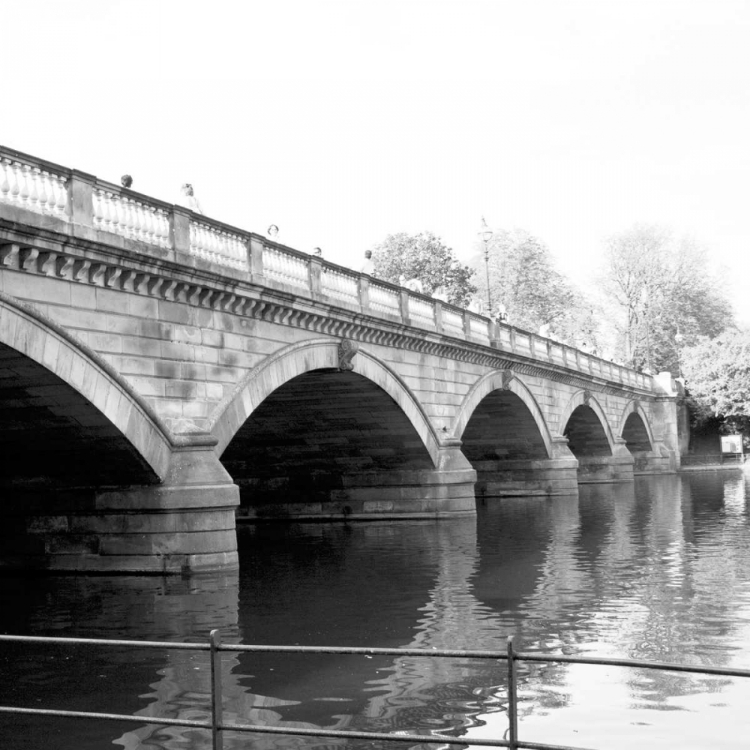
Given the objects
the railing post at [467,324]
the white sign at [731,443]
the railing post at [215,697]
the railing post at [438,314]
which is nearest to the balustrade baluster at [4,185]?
the railing post at [215,697]

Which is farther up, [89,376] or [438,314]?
[438,314]

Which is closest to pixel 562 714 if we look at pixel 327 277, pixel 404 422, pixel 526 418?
pixel 327 277

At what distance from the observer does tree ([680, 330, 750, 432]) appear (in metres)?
63.0

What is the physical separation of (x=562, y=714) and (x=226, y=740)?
2.59 metres

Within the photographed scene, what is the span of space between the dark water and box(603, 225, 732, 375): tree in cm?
4793

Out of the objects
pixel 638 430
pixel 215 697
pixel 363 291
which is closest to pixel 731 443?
pixel 638 430

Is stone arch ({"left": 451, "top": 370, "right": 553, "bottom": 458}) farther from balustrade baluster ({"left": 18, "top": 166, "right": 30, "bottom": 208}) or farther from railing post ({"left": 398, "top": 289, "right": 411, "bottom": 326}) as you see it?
balustrade baluster ({"left": 18, "top": 166, "right": 30, "bottom": 208})

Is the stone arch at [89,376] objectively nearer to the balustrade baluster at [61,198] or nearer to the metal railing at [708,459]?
the balustrade baluster at [61,198]

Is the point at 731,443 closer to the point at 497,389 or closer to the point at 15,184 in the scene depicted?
the point at 497,389

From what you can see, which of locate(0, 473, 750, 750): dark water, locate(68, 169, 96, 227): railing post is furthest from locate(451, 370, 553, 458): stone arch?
locate(68, 169, 96, 227): railing post

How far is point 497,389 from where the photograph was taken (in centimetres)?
3450

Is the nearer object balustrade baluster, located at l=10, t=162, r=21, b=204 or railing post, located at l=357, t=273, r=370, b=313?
balustrade baluster, located at l=10, t=162, r=21, b=204

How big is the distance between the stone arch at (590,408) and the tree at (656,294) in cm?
2007

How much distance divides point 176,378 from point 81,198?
335 centimetres
